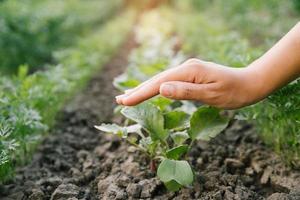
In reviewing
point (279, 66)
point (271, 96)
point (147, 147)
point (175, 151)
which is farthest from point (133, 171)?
point (279, 66)

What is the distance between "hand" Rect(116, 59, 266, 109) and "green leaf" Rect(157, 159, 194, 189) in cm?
31

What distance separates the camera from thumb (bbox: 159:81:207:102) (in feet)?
6.61

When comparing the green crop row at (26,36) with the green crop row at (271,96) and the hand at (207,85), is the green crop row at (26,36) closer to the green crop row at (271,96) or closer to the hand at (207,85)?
the green crop row at (271,96)

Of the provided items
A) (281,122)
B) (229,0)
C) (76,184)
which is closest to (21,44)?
(76,184)

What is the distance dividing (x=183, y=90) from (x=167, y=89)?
7 cm

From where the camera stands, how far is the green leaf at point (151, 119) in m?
2.44

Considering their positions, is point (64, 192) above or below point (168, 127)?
below

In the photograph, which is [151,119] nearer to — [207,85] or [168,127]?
[168,127]

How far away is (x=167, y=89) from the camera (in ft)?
6.59

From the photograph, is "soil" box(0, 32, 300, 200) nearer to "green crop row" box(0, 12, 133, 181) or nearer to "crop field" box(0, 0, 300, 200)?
"crop field" box(0, 0, 300, 200)

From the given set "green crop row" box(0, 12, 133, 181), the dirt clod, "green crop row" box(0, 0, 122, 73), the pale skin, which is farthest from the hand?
"green crop row" box(0, 0, 122, 73)

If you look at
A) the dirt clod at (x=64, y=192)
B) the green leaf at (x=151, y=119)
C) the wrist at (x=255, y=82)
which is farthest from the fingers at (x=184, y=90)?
the dirt clod at (x=64, y=192)

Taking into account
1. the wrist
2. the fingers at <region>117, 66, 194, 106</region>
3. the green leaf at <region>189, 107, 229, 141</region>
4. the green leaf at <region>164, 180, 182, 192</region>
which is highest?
the fingers at <region>117, 66, 194, 106</region>

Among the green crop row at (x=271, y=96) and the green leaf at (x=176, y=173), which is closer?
the green leaf at (x=176, y=173)
